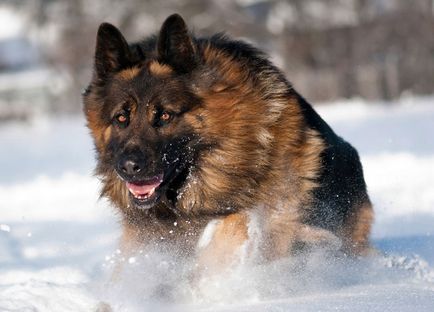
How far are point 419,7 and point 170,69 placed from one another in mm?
28491

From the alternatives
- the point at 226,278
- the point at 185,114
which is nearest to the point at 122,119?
the point at 185,114

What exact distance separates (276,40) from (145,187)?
36092 millimetres

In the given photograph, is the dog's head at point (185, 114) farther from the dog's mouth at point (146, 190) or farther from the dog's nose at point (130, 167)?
the dog's nose at point (130, 167)

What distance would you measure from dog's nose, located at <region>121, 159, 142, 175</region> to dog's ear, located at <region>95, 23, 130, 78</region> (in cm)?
84

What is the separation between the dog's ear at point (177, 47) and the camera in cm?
485

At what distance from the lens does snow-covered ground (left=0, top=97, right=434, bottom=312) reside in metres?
4.36

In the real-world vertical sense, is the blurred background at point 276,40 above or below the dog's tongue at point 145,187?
below

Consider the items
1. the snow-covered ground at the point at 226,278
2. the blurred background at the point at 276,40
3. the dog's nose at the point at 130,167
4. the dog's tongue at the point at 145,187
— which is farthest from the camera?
the blurred background at the point at 276,40

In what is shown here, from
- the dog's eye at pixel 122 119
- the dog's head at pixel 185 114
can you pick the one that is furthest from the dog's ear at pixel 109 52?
the dog's eye at pixel 122 119

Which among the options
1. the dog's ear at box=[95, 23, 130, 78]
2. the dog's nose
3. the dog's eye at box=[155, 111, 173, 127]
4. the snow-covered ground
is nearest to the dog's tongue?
the dog's nose

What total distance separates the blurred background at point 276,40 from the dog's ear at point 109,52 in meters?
17.9

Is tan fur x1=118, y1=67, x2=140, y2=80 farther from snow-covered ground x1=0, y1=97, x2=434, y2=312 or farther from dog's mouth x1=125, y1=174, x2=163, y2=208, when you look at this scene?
snow-covered ground x1=0, y1=97, x2=434, y2=312

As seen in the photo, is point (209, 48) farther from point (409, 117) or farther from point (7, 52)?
point (7, 52)

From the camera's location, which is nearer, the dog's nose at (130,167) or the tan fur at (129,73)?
the dog's nose at (130,167)
